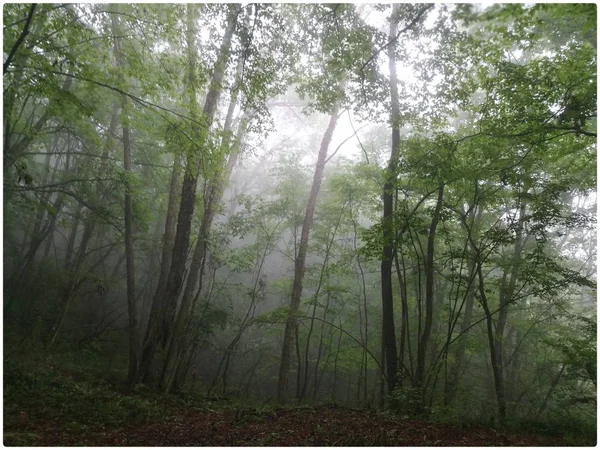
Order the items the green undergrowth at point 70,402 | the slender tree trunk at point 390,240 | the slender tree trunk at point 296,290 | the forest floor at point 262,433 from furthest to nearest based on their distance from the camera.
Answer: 1. the slender tree trunk at point 296,290
2. the slender tree trunk at point 390,240
3. the green undergrowth at point 70,402
4. the forest floor at point 262,433

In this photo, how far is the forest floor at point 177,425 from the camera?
14.1 ft

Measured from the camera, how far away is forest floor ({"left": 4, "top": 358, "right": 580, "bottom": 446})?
4.30m

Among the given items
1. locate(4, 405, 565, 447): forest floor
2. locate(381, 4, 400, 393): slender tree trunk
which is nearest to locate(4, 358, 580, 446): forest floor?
locate(4, 405, 565, 447): forest floor

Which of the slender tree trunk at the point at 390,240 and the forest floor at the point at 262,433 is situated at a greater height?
the slender tree trunk at the point at 390,240

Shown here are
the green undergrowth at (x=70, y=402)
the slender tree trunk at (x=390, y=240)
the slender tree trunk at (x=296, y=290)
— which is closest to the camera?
the green undergrowth at (x=70, y=402)

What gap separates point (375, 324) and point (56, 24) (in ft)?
42.8

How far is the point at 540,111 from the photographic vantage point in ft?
16.5

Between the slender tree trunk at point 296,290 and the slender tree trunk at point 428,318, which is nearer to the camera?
the slender tree trunk at point 428,318

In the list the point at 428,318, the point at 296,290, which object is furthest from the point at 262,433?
the point at 296,290

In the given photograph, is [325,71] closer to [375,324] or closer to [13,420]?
[13,420]

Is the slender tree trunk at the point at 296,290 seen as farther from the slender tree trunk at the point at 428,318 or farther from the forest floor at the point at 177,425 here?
the forest floor at the point at 177,425

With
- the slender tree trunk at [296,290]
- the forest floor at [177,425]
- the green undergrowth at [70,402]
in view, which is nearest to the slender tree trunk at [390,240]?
the forest floor at [177,425]

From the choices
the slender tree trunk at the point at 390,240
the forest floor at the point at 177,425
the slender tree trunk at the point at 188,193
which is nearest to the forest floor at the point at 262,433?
the forest floor at the point at 177,425

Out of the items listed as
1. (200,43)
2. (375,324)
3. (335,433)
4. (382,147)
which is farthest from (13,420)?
(382,147)
